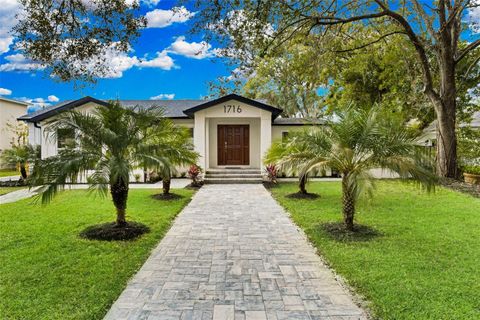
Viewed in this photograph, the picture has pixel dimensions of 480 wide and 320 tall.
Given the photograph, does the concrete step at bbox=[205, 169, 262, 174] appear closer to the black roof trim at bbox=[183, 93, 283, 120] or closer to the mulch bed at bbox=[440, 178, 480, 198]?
the black roof trim at bbox=[183, 93, 283, 120]

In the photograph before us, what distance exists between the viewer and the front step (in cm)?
1538

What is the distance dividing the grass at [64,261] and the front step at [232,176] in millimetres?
6311

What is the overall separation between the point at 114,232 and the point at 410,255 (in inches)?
Answer: 212

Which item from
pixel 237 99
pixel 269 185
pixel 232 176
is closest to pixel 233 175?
pixel 232 176

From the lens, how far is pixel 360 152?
642 cm

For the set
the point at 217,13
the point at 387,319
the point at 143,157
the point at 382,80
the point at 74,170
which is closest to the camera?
the point at 387,319

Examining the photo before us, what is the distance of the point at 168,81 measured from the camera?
56.2 feet

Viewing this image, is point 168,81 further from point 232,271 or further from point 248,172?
point 232,271

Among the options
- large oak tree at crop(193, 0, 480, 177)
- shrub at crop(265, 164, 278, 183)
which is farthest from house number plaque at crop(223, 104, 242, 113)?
large oak tree at crop(193, 0, 480, 177)

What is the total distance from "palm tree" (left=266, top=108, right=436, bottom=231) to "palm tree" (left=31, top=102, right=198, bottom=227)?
10.1 ft

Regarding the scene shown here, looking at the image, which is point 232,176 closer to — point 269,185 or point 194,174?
point 269,185

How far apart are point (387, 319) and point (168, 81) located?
52.2ft

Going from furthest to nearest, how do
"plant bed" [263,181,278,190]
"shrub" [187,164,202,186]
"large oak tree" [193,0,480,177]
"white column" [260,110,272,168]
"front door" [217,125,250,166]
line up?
"front door" [217,125,250,166] < "white column" [260,110,272,168] < "shrub" [187,164,202,186] < "plant bed" [263,181,278,190] < "large oak tree" [193,0,480,177]

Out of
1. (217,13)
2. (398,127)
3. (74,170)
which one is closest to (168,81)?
(217,13)
